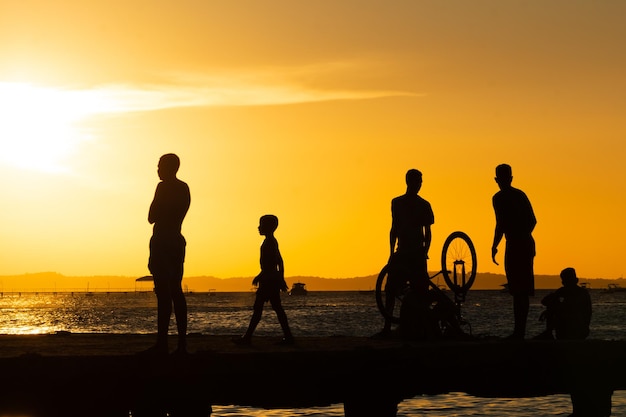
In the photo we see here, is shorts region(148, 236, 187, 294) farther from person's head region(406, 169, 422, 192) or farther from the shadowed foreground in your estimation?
person's head region(406, 169, 422, 192)

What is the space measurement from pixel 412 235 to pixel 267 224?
2472 mm

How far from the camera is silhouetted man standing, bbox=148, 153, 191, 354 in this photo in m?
11.2

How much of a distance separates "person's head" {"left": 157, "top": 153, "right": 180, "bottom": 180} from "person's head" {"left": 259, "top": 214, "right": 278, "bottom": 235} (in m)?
3.02

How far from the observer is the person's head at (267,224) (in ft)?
46.5

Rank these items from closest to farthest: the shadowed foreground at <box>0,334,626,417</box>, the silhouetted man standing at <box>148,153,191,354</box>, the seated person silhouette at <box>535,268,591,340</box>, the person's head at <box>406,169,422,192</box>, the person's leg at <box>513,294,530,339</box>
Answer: the shadowed foreground at <box>0,334,626,417</box> < the silhouetted man standing at <box>148,153,191,354</box> < the person's leg at <box>513,294,530,339</box> < the person's head at <box>406,169,422,192</box> < the seated person silhouette at <box>535,268,591,340</box>

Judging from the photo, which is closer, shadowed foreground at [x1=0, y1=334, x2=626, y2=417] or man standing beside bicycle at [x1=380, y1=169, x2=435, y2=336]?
shadowed foreground at [x1=0, y1=334, x2=626, y2=417]

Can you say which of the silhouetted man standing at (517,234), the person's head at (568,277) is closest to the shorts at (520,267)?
the silhouetted man standing at (517,234)

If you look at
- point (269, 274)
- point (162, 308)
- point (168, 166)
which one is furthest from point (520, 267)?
point (168, 166)

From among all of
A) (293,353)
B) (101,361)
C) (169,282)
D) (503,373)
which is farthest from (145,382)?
(503,373)

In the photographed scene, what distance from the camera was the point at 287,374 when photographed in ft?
38.4

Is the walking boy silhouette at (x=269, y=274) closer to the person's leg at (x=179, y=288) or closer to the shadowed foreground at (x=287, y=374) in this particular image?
the shadowed foreground at (x=287, y=374)

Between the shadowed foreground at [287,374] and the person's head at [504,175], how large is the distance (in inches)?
105

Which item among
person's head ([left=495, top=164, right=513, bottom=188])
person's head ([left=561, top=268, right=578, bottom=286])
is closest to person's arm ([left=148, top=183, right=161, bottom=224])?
person's head ([left=495, top=164, right=513, bottom=188])

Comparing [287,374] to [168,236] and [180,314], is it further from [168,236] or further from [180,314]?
[168,236]
